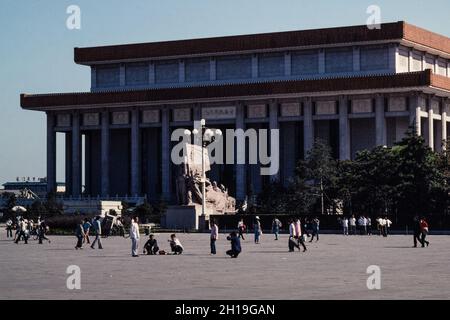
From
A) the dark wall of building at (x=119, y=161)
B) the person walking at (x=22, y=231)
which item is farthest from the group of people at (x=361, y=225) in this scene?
the dark wall of building at (x=119, y=161)

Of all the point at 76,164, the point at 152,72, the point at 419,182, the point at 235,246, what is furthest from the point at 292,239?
the point at 152,72

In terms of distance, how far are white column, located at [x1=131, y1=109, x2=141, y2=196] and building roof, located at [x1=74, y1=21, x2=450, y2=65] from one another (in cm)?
738

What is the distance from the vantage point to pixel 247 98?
10500 centimetres

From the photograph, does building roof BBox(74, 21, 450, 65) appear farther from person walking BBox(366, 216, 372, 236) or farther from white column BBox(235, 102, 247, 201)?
person walking BBox(366, 216, 372, 236)

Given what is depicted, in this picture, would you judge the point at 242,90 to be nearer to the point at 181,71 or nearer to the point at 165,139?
the point at 165,139

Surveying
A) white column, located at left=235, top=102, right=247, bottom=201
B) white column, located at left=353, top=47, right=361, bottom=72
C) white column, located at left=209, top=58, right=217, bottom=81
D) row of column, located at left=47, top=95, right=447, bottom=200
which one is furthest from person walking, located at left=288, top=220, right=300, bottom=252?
white column, located at left=209, top=58, right=217, bottom=81

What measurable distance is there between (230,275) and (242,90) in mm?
78224

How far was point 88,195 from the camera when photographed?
113 meters

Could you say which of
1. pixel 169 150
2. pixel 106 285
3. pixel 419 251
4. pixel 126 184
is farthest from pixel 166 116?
pixel 106 285

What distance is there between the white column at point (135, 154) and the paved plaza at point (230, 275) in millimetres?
69142

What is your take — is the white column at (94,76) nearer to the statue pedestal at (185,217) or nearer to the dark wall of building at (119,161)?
the dark wall of building at (119,161)

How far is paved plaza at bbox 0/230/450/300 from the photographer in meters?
21.3
